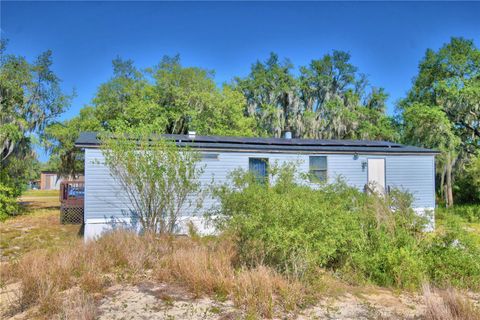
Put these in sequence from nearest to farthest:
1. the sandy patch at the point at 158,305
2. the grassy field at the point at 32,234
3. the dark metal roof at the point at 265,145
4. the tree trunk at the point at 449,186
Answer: the sandy patch at the point at 158,305 → the grassy field at the point at 32,234 → the dark metal roof at the point at 265,145 → the tree trunk at the point at 449,186

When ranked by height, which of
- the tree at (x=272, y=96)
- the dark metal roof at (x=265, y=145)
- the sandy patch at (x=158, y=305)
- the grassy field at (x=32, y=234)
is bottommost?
the grassy field at (x=32, y=234)

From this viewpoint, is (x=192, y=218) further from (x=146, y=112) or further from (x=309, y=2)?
(x=146, y=112)

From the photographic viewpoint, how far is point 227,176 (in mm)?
10344

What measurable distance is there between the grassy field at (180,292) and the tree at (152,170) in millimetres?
1978

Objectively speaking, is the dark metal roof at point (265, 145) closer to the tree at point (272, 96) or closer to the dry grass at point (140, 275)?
the dry grass at point (140, 275)

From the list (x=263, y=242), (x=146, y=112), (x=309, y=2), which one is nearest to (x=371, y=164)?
(x=309, y=2)

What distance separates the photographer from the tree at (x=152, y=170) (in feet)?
27.7

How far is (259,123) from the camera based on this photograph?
2633 cm

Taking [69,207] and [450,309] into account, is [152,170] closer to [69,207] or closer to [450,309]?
[450,309]

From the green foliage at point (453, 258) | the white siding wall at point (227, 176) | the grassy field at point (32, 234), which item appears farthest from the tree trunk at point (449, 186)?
the grassy field at point (32, 234)

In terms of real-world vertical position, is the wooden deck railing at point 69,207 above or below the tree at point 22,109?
below

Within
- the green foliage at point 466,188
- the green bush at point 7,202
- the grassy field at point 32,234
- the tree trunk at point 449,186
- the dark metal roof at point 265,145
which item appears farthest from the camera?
the green foliage at point 466,188

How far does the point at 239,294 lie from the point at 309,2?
37.4 feet

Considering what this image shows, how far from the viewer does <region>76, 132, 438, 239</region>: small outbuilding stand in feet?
33.8
